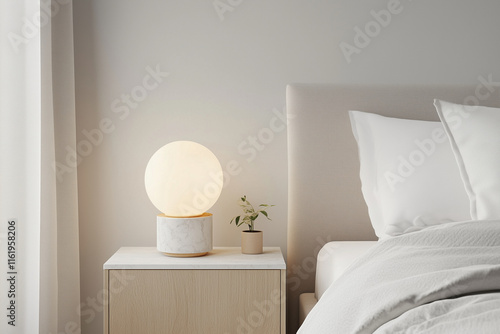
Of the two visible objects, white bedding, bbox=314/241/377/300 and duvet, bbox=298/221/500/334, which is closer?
duvet, bbox=298/221/500/334

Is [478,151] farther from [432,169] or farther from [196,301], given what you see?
[196,301]

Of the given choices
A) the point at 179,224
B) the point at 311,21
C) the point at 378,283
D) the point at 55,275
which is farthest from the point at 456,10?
the point at 55,275

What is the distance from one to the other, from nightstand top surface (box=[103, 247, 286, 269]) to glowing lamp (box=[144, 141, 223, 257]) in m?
0.05

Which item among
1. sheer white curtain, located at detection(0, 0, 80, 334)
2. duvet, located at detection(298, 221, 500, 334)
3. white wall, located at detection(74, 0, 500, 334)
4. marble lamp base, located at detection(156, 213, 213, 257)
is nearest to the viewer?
duvet, located at detection(298, 221, 500, 334)

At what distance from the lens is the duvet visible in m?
1.07

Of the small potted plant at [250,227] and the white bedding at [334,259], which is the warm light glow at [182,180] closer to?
the small potted plant at [250,227]

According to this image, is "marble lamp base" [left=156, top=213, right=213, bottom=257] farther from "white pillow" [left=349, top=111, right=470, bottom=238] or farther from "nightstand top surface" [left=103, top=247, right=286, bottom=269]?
"white pillow" [left=349, top=111, right=470, bottom=238]

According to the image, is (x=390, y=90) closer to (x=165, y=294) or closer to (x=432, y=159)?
(x=432, y=159)

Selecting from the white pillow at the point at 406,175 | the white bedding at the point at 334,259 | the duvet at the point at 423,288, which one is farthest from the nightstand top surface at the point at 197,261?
the duvet at the point at 423,288

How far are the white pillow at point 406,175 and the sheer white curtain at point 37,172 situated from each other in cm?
118

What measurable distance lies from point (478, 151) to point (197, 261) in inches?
41.5

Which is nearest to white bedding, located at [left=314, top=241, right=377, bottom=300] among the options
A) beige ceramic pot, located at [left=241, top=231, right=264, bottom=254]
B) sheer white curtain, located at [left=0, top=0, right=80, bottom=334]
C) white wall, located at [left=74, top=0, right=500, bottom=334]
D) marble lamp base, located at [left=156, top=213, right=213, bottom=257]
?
beige ceramic pot, located at [left=241, top=231, right=264, bottom=254]

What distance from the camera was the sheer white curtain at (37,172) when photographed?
1972 millimetres

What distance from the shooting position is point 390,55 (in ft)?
8.60
